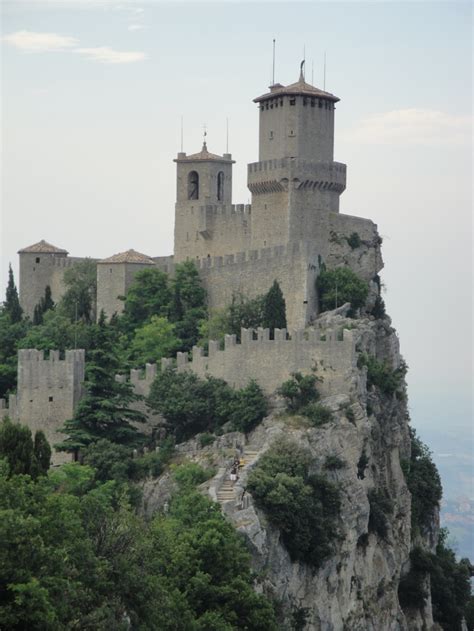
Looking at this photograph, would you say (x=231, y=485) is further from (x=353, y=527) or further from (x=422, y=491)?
(x=422, y=491)

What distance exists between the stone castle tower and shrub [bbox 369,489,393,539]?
28.2ft

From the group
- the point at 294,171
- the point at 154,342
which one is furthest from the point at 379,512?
the point at 294,171

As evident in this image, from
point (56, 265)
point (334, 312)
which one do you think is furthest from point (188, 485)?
point (56, 265)

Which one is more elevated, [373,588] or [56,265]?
[56,265]

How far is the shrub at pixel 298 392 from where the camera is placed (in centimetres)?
6762

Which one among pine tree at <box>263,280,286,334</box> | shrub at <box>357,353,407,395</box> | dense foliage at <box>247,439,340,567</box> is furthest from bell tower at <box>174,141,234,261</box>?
dense foliage at <box>247,439,340,567</box>

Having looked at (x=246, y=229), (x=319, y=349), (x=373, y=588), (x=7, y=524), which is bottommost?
(x=373, y=588)

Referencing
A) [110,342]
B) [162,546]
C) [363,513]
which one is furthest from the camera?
[110,342]

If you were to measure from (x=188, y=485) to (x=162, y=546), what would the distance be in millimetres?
9769

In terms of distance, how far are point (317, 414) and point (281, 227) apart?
12906 mm

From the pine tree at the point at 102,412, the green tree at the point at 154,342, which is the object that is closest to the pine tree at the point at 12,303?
the green tree at the point at 154,342

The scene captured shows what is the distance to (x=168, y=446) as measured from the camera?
2660 inches

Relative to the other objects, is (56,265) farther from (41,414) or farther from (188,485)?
(188,485)

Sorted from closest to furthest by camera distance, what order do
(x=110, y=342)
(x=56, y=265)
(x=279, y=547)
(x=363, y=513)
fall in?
1. (x=279, y=547)
2. (x=363, y=513)
3. (x=110, y=342)
4. (x=56, y=265)
